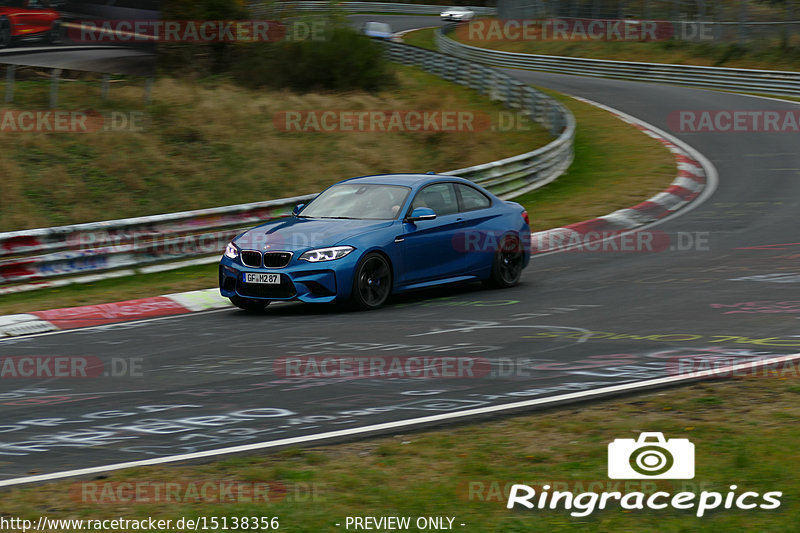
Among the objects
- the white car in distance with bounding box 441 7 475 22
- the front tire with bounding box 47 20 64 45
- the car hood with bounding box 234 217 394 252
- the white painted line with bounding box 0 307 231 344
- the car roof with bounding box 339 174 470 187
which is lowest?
the white painted line with bounding box 0 307 231 344

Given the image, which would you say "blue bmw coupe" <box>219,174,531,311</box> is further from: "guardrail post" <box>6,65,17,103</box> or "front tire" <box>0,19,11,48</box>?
"guardrail post" <box>6,65,17,103</box>

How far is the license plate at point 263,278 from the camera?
11.3m

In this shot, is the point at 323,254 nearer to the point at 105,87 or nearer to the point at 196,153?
the point at 196,153

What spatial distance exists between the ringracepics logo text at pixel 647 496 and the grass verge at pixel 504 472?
5cm

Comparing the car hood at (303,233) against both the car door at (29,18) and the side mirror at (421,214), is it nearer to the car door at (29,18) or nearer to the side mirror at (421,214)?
the side mirror at (421,214)

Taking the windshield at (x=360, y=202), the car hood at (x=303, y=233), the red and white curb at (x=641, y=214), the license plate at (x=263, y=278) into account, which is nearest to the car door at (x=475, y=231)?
the windshield at (x=360, y=202)

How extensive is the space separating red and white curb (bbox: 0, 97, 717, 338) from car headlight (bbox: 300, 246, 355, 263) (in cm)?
181

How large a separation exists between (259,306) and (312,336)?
1999 millimetres

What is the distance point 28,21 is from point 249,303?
43.2ft

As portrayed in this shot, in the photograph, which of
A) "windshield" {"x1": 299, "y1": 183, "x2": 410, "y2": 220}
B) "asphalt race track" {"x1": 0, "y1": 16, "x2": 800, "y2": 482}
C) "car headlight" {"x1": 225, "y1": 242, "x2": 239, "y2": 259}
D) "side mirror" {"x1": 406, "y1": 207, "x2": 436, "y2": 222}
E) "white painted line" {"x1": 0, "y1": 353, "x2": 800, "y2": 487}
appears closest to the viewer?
"white painted line" {"x1": 0, "y1": 353, "x2": 800, "y2": 487}

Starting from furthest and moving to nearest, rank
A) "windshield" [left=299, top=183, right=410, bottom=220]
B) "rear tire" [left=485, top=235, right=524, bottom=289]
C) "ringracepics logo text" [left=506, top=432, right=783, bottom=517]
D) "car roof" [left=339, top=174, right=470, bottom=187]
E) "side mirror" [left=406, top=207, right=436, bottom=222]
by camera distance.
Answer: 1. "rear tire" [left=485, top=235, right=524, bottom=289]
2. "car roof" [left=339, top=174, right=470, bottom=187]
3. "windshield" [left=299, top=183, right=410, bottom=220]
4. "side mirror" [left=406, top=207, right=436, bottom=222]
5. "ringracepics logo text" [left=506, top=432, right=783, bottom=517]

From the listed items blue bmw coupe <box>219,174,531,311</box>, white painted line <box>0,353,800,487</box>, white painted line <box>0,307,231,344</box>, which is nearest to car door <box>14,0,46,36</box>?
blue bmw coupe <box>219,174,531,311</box>

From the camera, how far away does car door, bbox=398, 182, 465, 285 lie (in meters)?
12.0

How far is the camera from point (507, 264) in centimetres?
1333
